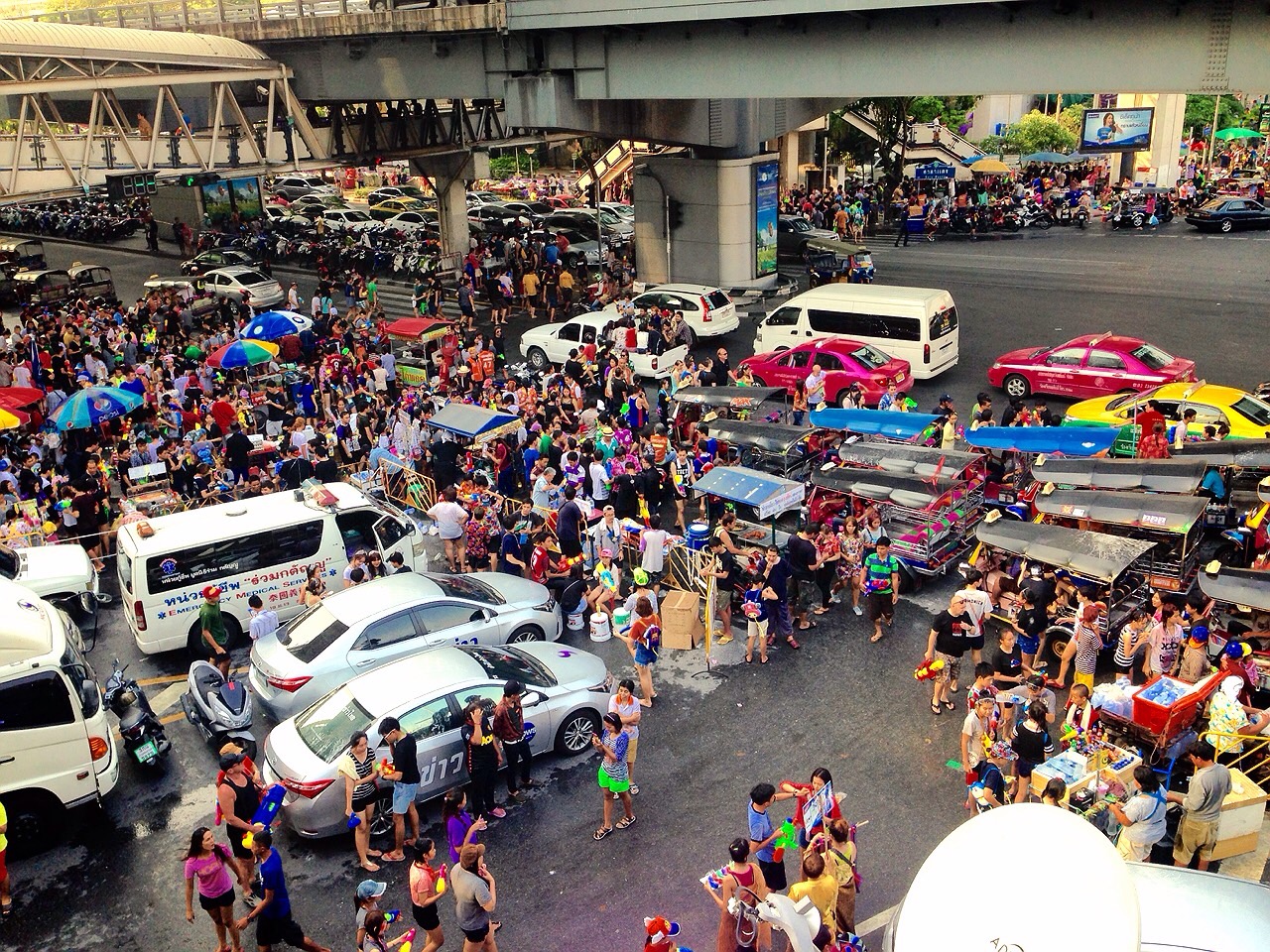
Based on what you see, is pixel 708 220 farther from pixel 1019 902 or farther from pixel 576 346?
pixel 1019 902

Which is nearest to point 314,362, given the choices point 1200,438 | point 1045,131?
point 1200,438

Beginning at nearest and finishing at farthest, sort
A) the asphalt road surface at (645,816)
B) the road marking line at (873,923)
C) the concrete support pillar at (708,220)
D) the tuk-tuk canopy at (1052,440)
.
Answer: the road marking line at (873,923) → the asphalt road surface at (645,816) → the tuk-tuk canopy at (1052,440) → the concrete support pillar at (708,220)

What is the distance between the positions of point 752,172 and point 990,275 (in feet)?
28.9

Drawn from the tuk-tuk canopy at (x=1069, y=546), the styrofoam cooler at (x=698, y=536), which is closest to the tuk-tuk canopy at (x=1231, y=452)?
the tuk-tuk canopy at (x=1069, y=546)

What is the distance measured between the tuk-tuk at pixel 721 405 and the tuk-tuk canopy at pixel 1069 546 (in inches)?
224

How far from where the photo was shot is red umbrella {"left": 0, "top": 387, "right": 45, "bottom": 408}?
1973 cm

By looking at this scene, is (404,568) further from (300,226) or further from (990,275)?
(300,226)

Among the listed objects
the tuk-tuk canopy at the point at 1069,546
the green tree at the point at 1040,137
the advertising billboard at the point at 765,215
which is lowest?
the tuk-tuk canopy at the point at 1069,546

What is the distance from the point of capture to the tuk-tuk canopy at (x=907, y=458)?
15.1 metres

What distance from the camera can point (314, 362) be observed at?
25.2 m

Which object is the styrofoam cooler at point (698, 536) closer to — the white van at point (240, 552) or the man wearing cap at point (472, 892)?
the white van at point (240, 552)

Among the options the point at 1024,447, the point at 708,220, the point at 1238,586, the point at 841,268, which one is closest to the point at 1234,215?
the point at 841,268

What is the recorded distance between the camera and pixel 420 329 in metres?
25.2

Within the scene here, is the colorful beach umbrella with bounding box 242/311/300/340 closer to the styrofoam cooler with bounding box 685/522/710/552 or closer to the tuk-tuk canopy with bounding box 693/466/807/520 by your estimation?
the tuk-tuk canopy with bounding box 693/466/807/520
